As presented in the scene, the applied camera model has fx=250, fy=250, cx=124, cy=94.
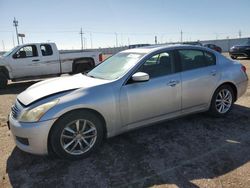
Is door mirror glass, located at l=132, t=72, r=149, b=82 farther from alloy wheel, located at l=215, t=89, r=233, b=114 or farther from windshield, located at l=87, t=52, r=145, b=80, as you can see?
alloy wheel, located at l=215, t=89, r=233, b=114

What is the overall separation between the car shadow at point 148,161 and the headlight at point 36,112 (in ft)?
2.36

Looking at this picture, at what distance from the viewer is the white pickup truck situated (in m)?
10.7

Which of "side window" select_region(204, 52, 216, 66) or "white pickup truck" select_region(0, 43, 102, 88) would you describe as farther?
"white pickup truck" select_region(0, 43, 102, 88)

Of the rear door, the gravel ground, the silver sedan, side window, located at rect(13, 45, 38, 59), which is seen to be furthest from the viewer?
side window, located at rect(13, 45, 38, 59)

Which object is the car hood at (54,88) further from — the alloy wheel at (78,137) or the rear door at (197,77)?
the rear door at (197,77)

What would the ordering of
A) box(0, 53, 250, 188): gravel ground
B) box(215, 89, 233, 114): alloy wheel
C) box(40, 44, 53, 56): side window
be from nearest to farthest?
box(0, 53, 250, 188): gravel ground → box(215, 89, 233, 114): alloy wheel → box(40, 44, 53, 56): side window

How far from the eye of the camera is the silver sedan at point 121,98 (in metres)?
3.47

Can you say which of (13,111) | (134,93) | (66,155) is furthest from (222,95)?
(13,111)

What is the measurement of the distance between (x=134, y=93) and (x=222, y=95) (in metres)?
2.25

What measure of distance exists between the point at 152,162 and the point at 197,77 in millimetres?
1973

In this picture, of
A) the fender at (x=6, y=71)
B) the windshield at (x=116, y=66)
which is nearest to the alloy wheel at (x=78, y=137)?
the windshield at (x=116, y=66)

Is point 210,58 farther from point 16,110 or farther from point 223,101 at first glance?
point 16,110

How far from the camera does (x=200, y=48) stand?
16.5 feet

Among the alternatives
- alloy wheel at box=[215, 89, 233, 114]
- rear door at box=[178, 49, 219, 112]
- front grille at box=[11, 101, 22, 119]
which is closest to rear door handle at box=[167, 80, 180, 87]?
rear door at box=[178, 49, 219, 112]
